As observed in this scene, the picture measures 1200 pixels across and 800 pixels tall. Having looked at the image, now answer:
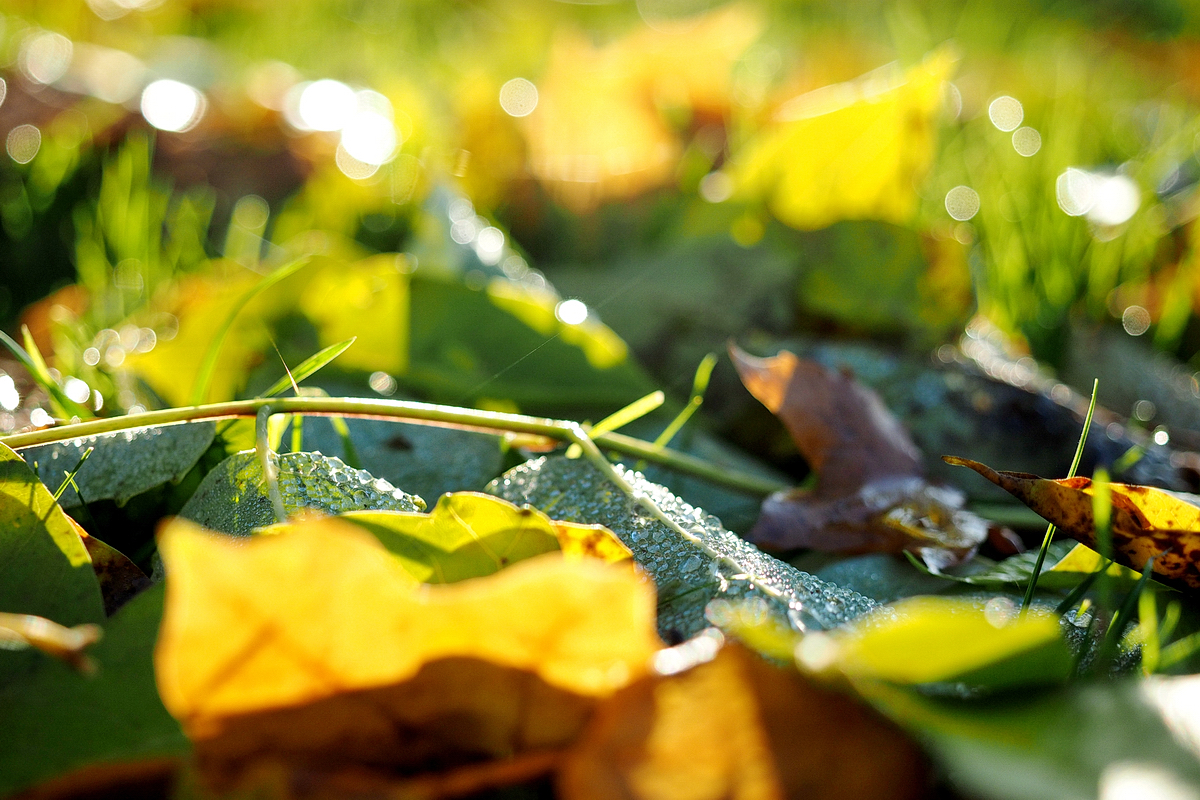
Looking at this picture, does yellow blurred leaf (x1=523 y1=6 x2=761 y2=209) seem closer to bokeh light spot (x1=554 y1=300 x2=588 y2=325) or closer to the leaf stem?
bokeh light spot (x1=554 y1=300 x2=588 y2=325)

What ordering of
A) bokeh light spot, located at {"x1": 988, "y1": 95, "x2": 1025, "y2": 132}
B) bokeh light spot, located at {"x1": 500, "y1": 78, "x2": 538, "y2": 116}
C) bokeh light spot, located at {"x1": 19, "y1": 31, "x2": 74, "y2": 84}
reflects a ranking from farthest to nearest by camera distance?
bokeh light spot, located at {"x1": 988, "y1": 95, "x2": 1025, "y2": 132}
bokeh light spot, located at {"x1": 19, "y1": 31, "x2": 74, "y2": 84}
bokeh light spot, located at {"x1": 500, "y1": 78, "x2": 538, "y2": 116}

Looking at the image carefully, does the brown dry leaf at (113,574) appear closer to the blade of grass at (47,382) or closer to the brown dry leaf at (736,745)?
the blade of grass at (47,382)

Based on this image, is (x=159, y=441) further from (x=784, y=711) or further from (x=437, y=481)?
(x=784, y=711)

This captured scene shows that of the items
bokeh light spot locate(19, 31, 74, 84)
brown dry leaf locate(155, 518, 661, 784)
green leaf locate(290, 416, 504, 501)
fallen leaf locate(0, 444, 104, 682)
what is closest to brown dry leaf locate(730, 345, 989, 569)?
green leaf locate(290, 416, 504, 501)

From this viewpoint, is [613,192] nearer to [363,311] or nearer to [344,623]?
[363,311]

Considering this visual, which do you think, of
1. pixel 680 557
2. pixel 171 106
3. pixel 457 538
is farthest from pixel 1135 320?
pixel 171 106

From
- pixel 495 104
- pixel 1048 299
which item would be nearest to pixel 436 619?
pixel 1048 299

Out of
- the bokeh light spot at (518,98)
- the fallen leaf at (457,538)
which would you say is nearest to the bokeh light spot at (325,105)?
the bokeh light spot at (518,98)
